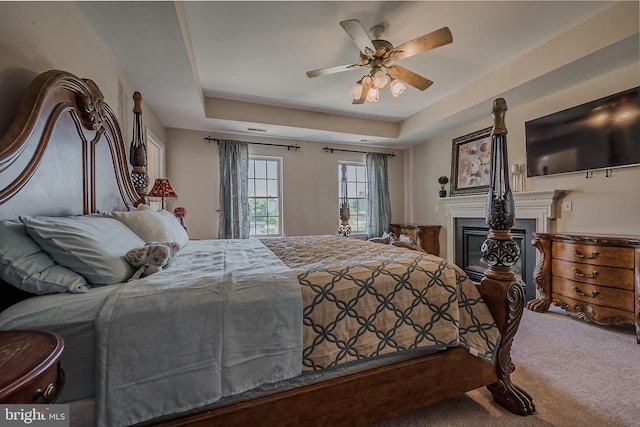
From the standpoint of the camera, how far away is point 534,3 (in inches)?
79.7

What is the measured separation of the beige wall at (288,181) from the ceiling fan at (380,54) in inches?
88.1

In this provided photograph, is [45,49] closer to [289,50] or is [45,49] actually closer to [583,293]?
[289,50]

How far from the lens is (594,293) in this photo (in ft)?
7.75

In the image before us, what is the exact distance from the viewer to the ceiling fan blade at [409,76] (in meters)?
2.41

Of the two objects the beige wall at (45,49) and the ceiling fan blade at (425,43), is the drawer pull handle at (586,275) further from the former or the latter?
the beige wall at (45,49)

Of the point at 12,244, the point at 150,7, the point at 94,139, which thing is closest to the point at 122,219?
the point at 94,139

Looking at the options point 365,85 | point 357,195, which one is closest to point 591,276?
point 365,85

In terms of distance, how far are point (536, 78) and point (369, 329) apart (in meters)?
3.13

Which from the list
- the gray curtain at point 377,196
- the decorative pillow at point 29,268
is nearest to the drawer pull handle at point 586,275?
the gray curtain at point 377,196

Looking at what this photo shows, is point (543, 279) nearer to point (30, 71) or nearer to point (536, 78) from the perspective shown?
point (536, 78)

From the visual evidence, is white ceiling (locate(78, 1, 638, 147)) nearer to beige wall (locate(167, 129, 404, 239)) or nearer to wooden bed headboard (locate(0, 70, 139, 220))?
beige wall (locate(167, 129, 404, 239))

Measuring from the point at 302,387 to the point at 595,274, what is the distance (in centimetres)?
293

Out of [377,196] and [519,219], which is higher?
[377,196]

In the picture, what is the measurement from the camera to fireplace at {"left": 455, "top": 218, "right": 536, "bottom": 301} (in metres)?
3.22
